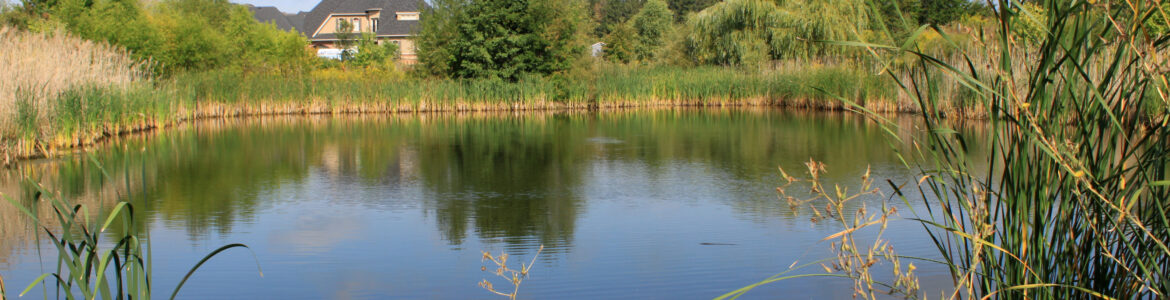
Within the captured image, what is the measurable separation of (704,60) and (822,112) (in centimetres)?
761

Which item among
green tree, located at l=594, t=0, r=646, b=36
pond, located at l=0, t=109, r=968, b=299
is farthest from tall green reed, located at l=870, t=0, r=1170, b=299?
green tree, located at l=594, t=0, r=646, b=36

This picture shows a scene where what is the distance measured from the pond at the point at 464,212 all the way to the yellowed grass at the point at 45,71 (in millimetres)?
717

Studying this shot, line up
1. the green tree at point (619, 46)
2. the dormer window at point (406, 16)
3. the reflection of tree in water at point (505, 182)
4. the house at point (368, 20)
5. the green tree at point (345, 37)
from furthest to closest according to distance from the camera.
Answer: the dormer window at point (406, 16) → the house at point (368, 20) → the green tree at point (619, 46) → the green tree at point (345, 37) → the reflection of tree in water at point (505, 182)

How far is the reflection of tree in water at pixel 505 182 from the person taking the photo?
6.59 m

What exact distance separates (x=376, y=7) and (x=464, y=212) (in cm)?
4421

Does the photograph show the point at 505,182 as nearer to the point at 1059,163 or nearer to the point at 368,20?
the point at 1059,163

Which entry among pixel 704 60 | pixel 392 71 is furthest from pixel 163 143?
pixel 704 60

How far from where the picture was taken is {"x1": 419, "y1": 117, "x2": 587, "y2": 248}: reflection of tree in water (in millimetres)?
6594

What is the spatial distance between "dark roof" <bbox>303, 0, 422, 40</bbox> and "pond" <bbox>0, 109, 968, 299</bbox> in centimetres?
3462

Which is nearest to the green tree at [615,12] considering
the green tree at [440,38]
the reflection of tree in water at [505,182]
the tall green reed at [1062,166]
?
the green tree at [440,38]

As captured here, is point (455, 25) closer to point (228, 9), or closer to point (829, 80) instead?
point (829, 80)

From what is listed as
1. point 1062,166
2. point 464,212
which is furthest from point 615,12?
point 1062,166

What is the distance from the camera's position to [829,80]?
21094 millimetres

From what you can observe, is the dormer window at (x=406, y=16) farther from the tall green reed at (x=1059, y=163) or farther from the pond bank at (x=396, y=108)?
the tall green reed at (x=1059, y=163)
